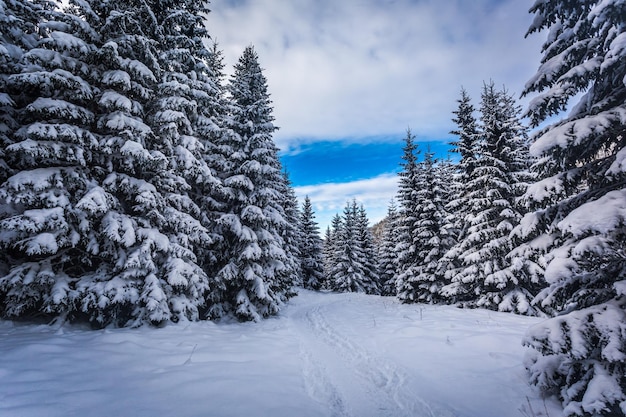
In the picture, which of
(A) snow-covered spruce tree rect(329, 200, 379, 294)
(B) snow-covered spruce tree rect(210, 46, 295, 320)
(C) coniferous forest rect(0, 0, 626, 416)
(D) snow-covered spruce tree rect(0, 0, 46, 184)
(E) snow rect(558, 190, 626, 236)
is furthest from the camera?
(A) snow-covered spruce tree rect(329, 200, 379, 294)

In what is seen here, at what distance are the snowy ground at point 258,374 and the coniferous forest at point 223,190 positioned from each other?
127 cm

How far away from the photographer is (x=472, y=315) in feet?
43.5

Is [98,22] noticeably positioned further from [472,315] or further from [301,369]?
[472,315]

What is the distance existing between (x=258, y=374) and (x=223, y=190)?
9600 mm

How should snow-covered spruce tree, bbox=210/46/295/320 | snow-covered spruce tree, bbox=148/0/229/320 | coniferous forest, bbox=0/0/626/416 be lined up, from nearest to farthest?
coniferous forest, bbox=0/0/626/416 → snow-covered spruce tree, bbox=148/0/229/320 → snow-covered spruce tree, bbox=210/46/295/320

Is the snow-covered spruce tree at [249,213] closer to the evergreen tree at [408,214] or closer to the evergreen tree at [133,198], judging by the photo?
the evergreen tree at [133,198]

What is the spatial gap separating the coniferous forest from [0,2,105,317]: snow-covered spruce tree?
56mm

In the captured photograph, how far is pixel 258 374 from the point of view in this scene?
650 cm

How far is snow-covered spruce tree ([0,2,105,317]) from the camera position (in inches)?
325

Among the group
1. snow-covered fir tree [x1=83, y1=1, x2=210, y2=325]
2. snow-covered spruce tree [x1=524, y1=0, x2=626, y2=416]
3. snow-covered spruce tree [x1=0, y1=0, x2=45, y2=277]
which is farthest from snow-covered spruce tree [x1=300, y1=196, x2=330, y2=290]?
snow-covered spruce tree [x1=524, y1=0, x2=626, y2=416]

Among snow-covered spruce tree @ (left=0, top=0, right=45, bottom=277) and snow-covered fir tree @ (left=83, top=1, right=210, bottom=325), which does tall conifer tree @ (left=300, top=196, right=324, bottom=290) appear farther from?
snow-covered spruce tree @ (left=0, top=0, right=45, bottom=277)

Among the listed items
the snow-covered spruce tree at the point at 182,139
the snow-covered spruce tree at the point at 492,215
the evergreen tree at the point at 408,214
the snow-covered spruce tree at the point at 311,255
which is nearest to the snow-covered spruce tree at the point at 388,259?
the snow-covered spruce tree at the point at 311,255

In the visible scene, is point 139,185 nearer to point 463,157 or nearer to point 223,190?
point 223,190

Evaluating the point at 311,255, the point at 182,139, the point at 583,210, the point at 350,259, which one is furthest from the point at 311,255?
the point at 583,210
